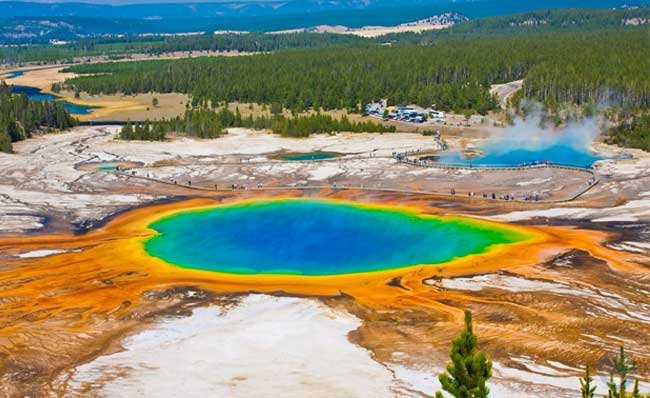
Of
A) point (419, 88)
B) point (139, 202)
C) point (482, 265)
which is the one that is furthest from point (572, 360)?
point (419, 88)

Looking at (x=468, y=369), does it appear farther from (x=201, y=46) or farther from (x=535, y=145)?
(x=201, y=46)

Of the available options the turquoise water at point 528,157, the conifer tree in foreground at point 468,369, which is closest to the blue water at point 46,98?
the turquoise water at point 528,157

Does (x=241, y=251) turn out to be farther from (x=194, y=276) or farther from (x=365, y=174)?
(x=365, y=174)

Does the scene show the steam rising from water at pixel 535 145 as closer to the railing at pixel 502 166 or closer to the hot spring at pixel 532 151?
the hot spring at pixel 532 151

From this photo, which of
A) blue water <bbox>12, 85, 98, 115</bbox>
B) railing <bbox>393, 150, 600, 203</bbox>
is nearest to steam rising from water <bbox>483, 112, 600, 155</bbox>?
railing <bbox>393, 150, 600, 203</bbox>

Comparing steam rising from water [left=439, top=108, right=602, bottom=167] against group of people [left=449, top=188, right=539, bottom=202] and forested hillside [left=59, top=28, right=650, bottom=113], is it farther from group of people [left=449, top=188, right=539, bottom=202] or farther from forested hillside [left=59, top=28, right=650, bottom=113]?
group of people [left=449, top=188, right=539, bottom=202]
